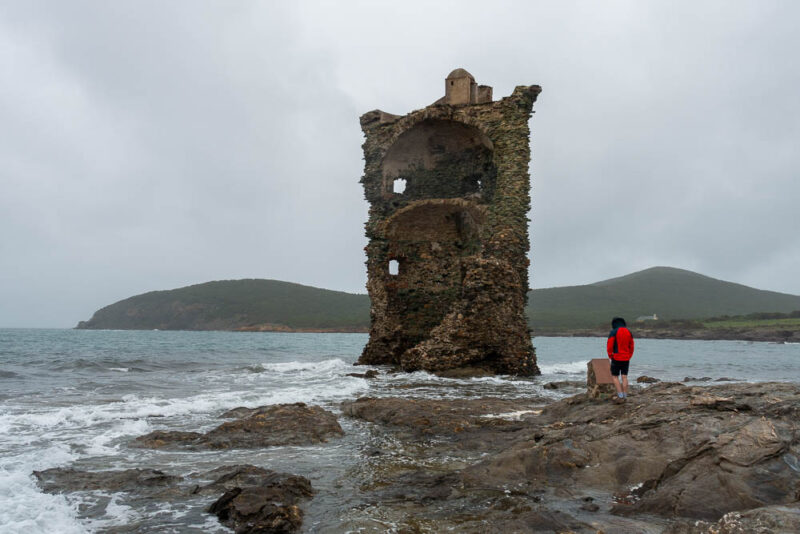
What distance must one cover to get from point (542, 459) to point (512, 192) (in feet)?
48.9

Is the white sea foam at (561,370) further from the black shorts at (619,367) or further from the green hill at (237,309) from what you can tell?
the green hill at (237,309)

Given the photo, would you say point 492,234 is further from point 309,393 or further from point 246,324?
point 246,324

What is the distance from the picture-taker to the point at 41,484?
16.0 ft

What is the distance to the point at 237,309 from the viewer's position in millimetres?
122125

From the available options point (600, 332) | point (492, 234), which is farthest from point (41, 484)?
point (600, 332)

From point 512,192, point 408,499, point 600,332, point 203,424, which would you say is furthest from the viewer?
point 600,332

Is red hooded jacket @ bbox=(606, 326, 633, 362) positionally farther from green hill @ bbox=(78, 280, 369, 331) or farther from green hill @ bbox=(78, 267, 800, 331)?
green hill @ bbox=(78, 280, 369, 331)

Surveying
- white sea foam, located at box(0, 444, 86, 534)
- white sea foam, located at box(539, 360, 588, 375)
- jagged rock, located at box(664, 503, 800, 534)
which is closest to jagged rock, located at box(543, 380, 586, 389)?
white sea foam, located at box(539, 360, 588, 375)

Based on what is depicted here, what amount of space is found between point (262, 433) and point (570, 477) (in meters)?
4.24

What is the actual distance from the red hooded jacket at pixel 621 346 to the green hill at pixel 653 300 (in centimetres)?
9177

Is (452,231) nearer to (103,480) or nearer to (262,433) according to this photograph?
(262,433)

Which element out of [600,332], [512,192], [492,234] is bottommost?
[600,332]

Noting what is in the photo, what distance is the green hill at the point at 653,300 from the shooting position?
108 meters

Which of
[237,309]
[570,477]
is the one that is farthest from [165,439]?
[237,309]
